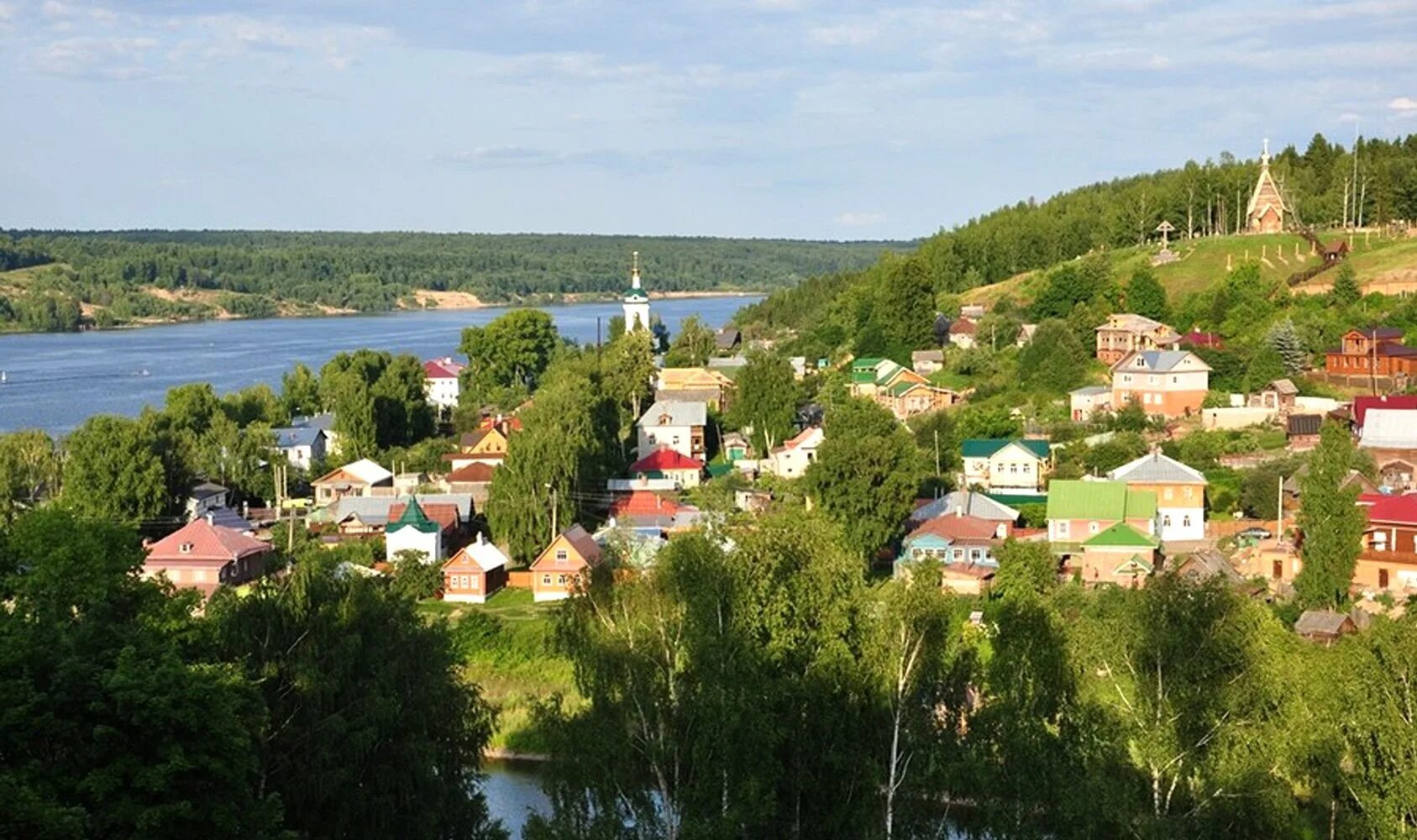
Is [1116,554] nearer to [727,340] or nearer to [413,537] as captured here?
[413,537]

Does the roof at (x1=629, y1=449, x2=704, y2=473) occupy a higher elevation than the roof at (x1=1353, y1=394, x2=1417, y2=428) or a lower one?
lower

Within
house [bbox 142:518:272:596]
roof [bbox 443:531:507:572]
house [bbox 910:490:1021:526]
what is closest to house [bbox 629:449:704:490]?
house [bbox 910:490:1021:526]

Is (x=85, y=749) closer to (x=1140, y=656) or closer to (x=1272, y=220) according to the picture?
(x=1140, y=656)

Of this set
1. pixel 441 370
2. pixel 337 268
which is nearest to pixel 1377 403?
pixel 441 370

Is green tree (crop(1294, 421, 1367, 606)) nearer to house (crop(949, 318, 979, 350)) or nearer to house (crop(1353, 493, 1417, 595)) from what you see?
house (crop(1353, 493, 1417, 595))

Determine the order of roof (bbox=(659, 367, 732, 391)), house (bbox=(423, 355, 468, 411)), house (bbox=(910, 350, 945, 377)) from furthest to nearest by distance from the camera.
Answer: house (bbox=(423, 355, 468, 411)) → house (bbox=(910, 350, 945, 377)) → roof (bbox=(659, 367, 732, 391))

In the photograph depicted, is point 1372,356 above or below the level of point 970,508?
above
